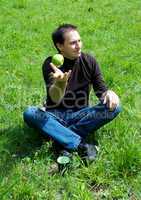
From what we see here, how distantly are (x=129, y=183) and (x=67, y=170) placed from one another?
667mm

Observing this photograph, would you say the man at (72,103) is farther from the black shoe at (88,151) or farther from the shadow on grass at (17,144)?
the shadow on grass at (17,144)

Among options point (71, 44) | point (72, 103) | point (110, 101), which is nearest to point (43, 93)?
point (72, 103)

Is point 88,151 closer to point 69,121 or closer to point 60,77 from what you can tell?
point 69,121

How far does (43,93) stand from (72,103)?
147 centimetres

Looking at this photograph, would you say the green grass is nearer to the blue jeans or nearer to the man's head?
the blue jeans

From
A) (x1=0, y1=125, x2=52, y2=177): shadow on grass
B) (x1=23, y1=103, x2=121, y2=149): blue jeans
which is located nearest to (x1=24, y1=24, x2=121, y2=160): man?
(x1=23, y1=103, x2=121, y2=149): blue jeans

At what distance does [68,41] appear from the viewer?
5480 mm

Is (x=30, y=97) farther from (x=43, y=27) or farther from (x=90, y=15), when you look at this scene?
(x=90, y=15)

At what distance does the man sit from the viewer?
5.39 m

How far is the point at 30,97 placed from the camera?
7.09 metres

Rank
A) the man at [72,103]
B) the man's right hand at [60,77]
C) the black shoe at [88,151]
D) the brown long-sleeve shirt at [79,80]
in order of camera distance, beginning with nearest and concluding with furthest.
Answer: the man's right hand at [60,77] → the black shoe at [88,151] → the man at [72,103] → the brown long-sleeve shirt at [79,80]

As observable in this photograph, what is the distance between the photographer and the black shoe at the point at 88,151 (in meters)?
5.28

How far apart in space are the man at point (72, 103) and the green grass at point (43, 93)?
0.76ft

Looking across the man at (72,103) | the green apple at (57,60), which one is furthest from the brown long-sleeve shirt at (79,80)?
the green apple at (57,60)
